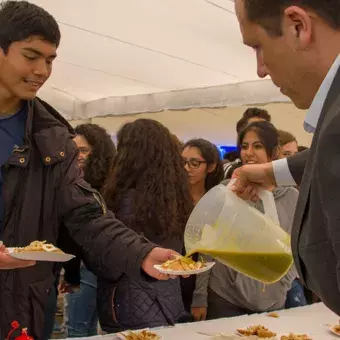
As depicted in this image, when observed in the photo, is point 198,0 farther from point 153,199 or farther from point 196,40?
point 153,199

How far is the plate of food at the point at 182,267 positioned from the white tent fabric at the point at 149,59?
212 cm

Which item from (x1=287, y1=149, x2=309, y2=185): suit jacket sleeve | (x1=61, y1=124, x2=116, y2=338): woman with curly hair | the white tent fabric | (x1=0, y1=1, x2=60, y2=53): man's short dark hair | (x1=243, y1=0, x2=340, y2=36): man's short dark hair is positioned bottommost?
(x1=61, y1=124, x2=116, y2=338): woman with curly hair

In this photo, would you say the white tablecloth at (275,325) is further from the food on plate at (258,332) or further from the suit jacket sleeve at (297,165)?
the suit jacket sleeve at (297,165)

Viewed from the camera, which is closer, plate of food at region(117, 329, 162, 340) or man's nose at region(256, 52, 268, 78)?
man's nose at region(256, 52, 268, 78)

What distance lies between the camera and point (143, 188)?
1910mm

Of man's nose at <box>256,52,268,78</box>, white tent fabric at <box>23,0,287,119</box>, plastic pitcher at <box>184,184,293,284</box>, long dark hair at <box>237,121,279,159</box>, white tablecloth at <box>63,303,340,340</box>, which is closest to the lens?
man's nose at <box>256,52,268,78</box>

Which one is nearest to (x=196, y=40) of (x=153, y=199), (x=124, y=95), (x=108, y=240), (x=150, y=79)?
(x=150, y=79)

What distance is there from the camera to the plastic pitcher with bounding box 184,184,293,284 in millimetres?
1173

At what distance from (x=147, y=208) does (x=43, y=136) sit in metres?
0.55

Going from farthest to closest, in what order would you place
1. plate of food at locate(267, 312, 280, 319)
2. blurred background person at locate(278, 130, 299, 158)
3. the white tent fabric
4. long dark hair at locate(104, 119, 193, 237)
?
the white tent fabric < blurred background person at locate(278, 130, 299, 158) < long dark hair at locate(104, 119, 193, 237) < plate of food at locate(267, 312, 280, 319)

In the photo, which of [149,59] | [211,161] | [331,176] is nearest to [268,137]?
[211,161]

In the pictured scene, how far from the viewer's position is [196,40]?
3809 mm

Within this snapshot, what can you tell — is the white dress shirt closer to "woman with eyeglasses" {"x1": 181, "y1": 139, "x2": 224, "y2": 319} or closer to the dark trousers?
the dark trousers

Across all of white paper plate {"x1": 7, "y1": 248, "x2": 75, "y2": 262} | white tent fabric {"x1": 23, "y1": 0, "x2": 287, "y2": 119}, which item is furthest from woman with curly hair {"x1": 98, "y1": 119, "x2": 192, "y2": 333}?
white tent fabric {"x1": 23, "y1": 0, "x2": 287, "y2": 119}
